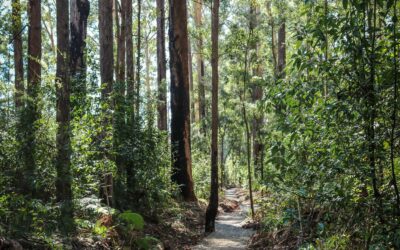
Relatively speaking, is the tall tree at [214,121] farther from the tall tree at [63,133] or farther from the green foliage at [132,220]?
the tall tree at [63,133]

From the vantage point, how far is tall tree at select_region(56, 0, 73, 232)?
572 cm

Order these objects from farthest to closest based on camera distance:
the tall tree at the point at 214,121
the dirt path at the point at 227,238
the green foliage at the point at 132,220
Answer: the tall tree at the point at 214,121 < the dirt path at the point at 227,238 < the green foliage at the point at 132,220

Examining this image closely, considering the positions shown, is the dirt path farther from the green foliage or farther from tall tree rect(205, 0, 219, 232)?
the green foliage

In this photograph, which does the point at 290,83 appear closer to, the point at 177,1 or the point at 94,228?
the point at 94,228

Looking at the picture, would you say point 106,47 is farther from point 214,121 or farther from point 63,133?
point 63,133

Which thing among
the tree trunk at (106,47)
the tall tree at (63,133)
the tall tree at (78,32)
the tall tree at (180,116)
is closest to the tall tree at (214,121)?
the tree trunk at (106,47)

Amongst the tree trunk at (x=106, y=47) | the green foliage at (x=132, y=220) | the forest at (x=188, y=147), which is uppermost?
the tree trunk at (x=106, y=47)

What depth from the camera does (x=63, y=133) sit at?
20.0 ft

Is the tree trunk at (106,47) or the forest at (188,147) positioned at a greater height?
the tree trunk at (106,47)

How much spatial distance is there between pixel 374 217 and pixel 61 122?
181 inches

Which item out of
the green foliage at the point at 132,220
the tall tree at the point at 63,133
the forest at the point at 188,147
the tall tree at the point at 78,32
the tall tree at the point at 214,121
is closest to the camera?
the forest at the point at 188,147

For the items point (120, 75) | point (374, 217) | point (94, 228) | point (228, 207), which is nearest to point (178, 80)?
point (120, 75)

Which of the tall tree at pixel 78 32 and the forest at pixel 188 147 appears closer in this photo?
the forest at pixel 188 147

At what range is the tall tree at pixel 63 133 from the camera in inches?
225
